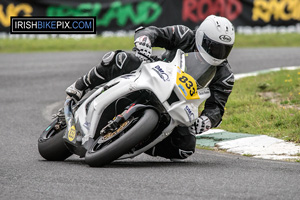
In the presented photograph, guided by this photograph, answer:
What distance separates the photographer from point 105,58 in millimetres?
6535

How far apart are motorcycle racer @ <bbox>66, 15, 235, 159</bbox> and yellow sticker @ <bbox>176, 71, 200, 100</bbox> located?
1.17 ft

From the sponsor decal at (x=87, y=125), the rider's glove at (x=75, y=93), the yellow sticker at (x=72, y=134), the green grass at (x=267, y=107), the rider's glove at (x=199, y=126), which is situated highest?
the rider's glove at (x=75, y=93)

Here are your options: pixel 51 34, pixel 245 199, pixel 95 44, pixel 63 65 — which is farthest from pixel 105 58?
pixel 51 34

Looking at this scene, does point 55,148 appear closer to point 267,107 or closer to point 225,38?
point 225,38

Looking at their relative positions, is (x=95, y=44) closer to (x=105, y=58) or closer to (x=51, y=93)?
(x=51, y=93)

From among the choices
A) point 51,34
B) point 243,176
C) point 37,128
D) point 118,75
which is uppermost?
point 118,75

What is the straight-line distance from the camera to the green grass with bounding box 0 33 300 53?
64.2 ft

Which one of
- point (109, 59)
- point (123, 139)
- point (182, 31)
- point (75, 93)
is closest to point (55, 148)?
point (75, 93)

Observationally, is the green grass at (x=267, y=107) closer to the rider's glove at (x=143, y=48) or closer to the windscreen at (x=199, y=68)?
the windscreen at (x=199, y=68)

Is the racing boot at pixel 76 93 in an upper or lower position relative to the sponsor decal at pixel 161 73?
lower

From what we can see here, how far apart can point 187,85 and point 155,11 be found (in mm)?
13973

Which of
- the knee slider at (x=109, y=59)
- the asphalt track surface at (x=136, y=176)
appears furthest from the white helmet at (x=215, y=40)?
the asphalt track surface at (x=136, y=176)

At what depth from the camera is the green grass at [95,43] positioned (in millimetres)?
19562

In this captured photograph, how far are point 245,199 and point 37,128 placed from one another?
4.60 meters
